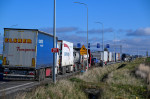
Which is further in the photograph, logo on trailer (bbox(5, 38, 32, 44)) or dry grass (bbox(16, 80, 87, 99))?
logo on trailer (bbox(5, 38, 32, 44))

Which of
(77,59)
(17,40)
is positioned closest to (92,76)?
(17,40)

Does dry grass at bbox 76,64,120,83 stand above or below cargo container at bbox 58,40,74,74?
below

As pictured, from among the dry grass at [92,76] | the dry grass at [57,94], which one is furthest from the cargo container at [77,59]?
the dry grass at [57,94]

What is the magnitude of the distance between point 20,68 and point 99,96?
10722 millimetres

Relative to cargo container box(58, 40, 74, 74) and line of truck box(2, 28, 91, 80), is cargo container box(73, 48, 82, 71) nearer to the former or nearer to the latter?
→ cargo container box(58, 40, 74, 74)

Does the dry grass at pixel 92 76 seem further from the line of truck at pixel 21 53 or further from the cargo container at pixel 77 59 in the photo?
the cargo container at pixel 77 59

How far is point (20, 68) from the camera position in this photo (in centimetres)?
2031

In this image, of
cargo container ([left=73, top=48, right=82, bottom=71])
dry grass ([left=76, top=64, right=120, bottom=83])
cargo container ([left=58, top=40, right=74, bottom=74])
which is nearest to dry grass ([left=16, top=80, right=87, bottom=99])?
dry grass ([left=76, top=64, right=120, bottom=83])

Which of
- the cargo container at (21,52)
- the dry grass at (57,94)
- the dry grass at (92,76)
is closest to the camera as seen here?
the dry grass at (57,94)

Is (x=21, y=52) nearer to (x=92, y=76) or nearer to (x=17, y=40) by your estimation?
(x=17, y=40)

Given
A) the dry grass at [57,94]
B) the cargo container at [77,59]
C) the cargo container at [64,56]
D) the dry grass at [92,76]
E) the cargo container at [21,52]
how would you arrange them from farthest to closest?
the cargo container at [77,59]
the cargo container at [64,56]
the dry grass at [92,76]
the cargo container at [21,52]
the dry grass at [57,94]

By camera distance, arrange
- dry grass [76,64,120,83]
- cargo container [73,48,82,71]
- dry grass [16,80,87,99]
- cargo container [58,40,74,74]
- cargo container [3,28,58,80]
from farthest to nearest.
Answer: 1. cargo container [73,48,82,71]
2. cargo container [58,40,74,74]
3. dry grass [76,64,120,83]
4. cargo container [3,28,58,80]
5. dry grass [16,80,87,99]

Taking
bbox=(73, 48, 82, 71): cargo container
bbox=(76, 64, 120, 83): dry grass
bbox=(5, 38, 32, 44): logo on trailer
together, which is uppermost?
bbox=(5, 38, 32, 44): logo on trailer

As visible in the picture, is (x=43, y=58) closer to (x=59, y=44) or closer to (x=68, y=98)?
(x=59, y=44)
